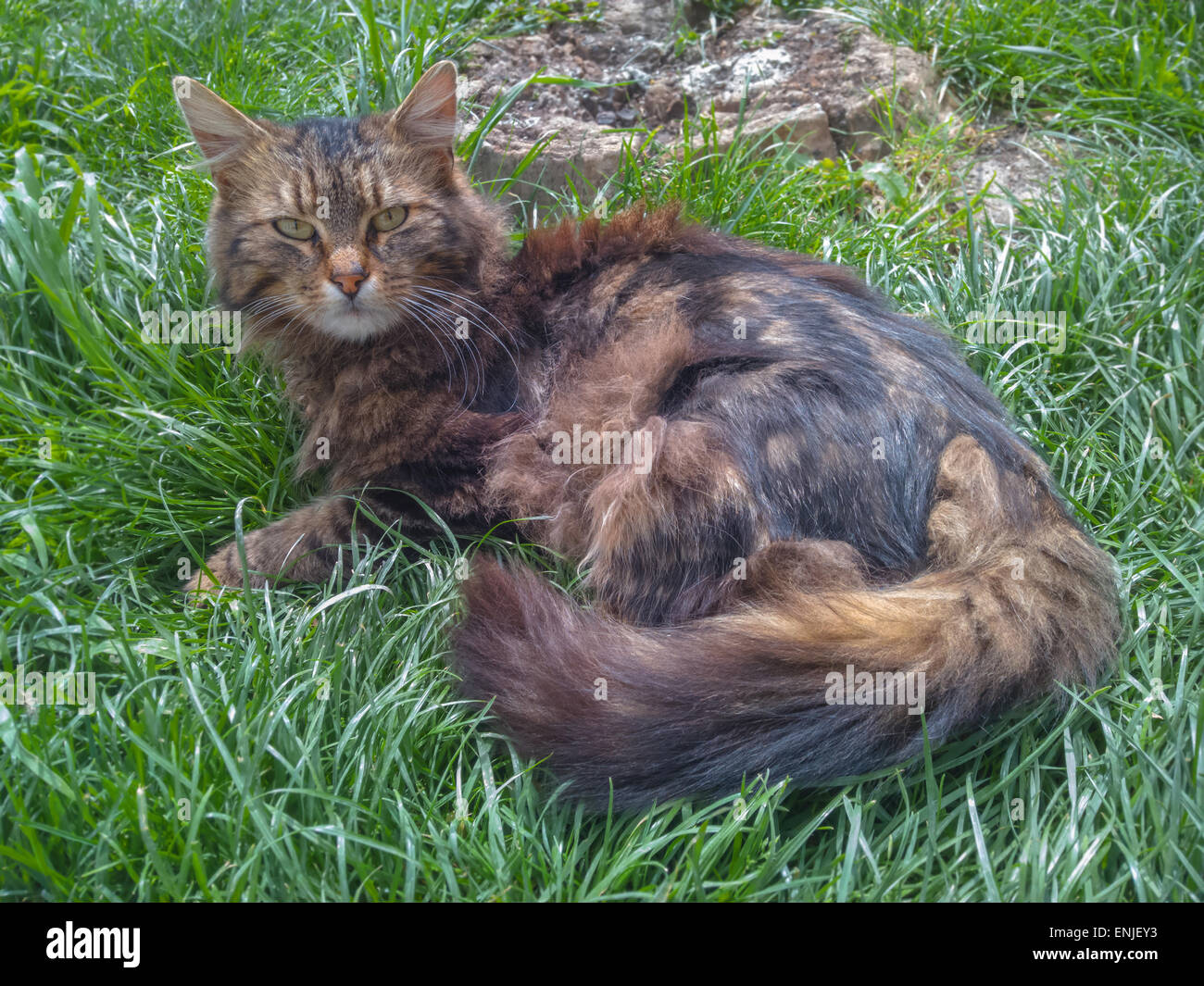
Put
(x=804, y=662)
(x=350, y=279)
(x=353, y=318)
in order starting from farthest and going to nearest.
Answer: (x=353, y=318) < (x=350, y=279) < (x=804, y=662)

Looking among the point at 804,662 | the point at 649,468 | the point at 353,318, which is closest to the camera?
the point at 804,662

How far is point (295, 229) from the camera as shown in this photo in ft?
9.83

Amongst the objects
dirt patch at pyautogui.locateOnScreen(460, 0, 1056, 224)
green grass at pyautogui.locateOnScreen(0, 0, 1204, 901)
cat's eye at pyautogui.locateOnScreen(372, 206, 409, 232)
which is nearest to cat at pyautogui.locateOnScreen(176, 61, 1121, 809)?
cat's eye at pyautogui.locateOnScreen(372, 206, 409, 232)

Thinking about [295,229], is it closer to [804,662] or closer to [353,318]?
[353,318]

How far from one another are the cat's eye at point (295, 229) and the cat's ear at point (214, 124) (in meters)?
0.32

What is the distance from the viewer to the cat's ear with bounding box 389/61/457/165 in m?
3.10

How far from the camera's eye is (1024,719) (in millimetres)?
2395

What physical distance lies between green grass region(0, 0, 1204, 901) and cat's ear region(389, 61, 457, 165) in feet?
3.42

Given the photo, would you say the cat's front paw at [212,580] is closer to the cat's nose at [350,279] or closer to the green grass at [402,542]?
the green grass at [402,542]

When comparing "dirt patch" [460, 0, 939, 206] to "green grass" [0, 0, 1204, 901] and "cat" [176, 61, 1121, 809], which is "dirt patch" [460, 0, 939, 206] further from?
"cat" [176, 61, 1121, 809]

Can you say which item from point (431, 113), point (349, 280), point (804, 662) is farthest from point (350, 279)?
point (804, 662)

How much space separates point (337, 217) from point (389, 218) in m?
0.17

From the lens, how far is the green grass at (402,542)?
2.05m
